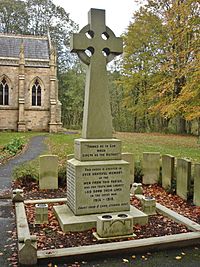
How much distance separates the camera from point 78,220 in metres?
5.98

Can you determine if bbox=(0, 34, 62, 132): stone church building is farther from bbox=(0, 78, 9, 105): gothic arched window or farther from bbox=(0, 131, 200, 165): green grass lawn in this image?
bbox=(0, 131, 200, 165): green grass lawn

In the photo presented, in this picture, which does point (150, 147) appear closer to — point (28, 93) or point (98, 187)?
point (98, 187)

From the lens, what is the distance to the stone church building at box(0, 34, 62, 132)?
1344 inches

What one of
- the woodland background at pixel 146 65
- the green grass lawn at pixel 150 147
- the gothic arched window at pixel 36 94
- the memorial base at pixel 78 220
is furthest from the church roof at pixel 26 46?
→ the memorial base at pixel 78 220

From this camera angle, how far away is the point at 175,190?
8.88m

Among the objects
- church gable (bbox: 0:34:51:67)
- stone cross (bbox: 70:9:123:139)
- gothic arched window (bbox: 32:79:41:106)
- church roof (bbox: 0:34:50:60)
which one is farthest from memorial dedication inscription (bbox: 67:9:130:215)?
church roof (bbox: 0:34:50:60)

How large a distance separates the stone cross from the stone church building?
27.9m

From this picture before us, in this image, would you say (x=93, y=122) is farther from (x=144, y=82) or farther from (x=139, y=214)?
(x=144, y=82)

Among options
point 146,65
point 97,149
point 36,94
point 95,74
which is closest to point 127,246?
point 97,149

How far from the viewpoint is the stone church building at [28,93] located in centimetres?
3412

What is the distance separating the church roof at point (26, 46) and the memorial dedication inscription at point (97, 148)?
3033 cm

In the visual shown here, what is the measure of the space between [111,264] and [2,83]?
32664mm

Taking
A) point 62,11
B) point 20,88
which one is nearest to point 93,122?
point 20,88

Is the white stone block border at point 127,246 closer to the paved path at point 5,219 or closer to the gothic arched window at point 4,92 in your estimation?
the paved path at point 5,219
